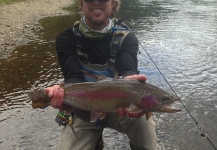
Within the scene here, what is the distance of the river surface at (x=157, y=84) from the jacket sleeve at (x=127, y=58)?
123 centimetres

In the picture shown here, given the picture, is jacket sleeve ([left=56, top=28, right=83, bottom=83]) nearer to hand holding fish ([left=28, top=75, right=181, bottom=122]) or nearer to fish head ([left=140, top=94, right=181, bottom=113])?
hand holding fish ([left=28, top=75, right=181, bottom=122])

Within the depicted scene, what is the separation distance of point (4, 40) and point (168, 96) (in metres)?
11.9

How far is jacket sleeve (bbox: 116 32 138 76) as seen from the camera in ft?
13.7

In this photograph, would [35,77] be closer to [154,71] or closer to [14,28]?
[154,71]

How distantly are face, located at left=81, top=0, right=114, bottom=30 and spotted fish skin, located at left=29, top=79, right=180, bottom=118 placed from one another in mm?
→ 1116

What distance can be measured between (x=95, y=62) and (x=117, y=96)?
3.49 ft

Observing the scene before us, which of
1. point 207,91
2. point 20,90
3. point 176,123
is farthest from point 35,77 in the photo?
point 207,91

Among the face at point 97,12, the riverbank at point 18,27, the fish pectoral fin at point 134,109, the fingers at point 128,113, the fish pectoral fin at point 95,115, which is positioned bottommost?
the riverbank at point 18,27

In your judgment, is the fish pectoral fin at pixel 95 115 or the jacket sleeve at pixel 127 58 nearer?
the fish pectoral fin at pixel 95 115

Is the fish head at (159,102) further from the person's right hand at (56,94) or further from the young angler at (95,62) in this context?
the person's right hand at (56,94)

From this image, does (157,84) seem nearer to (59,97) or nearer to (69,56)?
(69,56)

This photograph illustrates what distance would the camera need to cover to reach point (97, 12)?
416 cm

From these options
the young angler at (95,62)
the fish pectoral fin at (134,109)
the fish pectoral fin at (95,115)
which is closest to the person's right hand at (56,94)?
the fish pectoral fin at (95,115)

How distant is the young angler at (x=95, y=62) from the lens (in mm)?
4133
